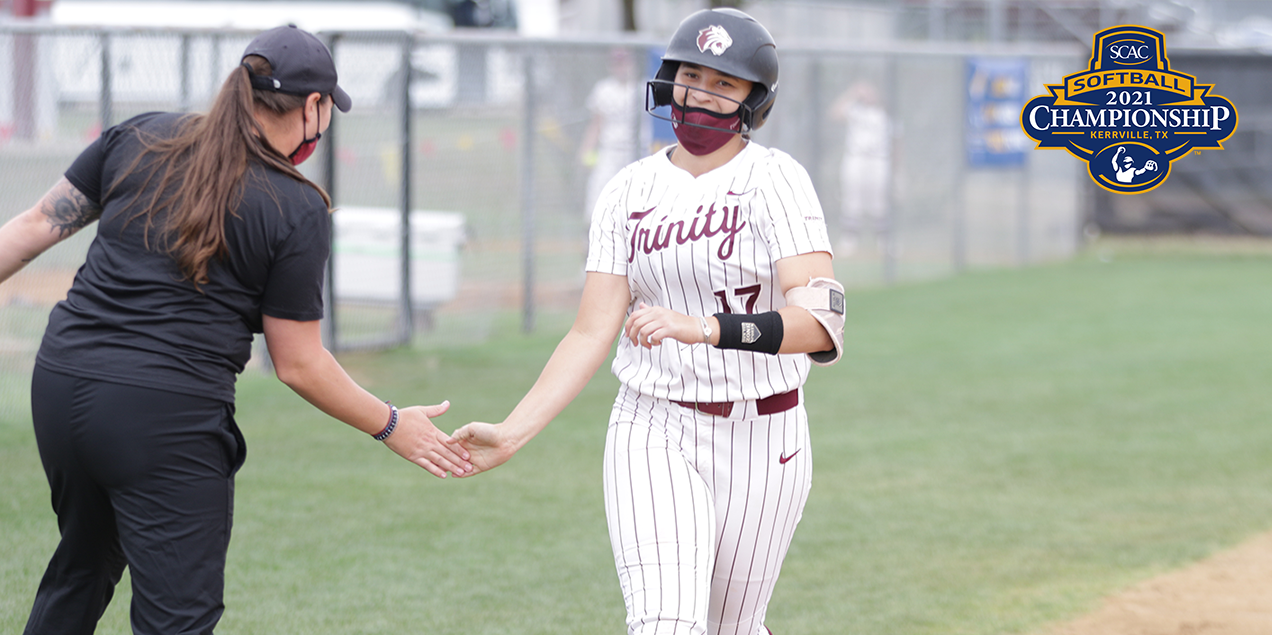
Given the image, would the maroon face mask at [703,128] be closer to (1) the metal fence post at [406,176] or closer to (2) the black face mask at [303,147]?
(2) the black face mask at [303,147]

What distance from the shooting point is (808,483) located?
3.35m

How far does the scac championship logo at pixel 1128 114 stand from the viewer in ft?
35.5

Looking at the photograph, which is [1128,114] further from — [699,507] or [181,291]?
[181,291]

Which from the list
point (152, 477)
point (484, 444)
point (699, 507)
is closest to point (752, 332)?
point (699, 507)

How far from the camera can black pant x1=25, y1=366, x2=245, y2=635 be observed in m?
2.75

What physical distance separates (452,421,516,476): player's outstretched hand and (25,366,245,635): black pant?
2.25 ft

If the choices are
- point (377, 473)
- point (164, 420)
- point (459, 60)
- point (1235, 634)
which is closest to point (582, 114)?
point (459, 60)

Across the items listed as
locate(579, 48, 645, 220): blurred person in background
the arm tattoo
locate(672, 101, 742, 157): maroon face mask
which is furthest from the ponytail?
locate(579, 48, 645, 220): blurred person in background

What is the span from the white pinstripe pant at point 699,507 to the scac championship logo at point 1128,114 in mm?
6795

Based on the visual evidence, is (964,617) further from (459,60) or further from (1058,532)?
(459,60)

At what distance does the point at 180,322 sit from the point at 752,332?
4.15 feet

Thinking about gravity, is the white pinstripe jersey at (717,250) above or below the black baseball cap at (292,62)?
below

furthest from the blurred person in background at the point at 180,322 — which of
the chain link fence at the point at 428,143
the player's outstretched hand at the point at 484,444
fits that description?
the chain link fence at the point at 428,143

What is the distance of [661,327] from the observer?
2.83 m
